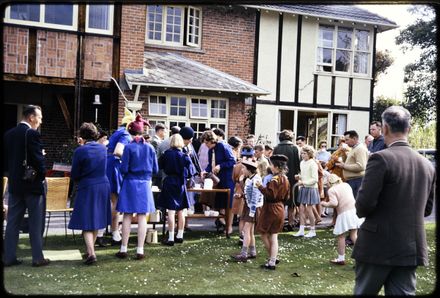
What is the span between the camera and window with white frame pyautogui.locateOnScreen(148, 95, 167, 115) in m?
14.7

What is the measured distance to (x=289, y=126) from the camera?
18562 mm

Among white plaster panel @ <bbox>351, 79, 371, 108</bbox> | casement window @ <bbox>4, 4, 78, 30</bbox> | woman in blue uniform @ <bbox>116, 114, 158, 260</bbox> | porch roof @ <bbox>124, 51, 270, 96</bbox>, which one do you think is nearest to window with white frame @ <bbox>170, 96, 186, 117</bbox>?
porch roof @ <bbox>124, 51, 270, 96</bbox>

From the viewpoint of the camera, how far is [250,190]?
23.1ft

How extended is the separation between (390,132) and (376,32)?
16420mm

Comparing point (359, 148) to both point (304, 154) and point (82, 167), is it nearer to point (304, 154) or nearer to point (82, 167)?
point (304, 154)

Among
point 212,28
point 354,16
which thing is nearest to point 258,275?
point 212,28

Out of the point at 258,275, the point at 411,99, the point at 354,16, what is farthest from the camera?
the point at 411,99

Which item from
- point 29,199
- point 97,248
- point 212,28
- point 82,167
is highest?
point 212,28

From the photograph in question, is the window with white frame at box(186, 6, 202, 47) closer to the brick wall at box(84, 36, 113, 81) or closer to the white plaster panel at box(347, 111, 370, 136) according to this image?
the brick wall at box(84, 36, 113, 81)

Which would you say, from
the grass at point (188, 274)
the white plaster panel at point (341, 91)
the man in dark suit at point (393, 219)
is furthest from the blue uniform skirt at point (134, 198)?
the white plaster panel at point (341, 91)

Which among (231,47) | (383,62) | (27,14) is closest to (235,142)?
(27,14)

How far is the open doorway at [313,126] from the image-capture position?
19.0 m

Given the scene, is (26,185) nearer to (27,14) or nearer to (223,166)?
(223,166)

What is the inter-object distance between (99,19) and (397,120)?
1107cm
